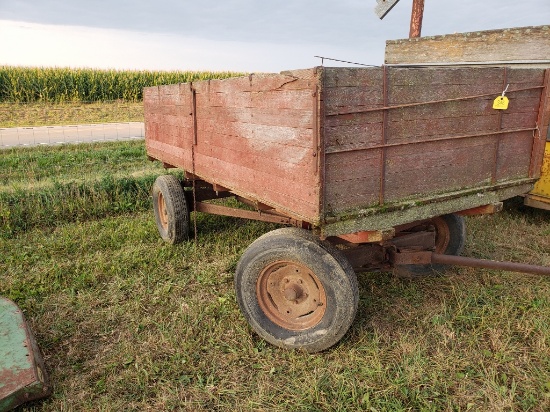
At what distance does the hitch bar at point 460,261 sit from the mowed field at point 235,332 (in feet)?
1.41

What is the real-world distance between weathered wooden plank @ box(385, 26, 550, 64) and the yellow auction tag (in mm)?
3086

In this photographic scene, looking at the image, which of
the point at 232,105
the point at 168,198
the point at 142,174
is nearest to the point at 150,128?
the point at 168,198

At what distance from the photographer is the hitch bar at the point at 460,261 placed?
9.99ft

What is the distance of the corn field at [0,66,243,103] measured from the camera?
23744mm

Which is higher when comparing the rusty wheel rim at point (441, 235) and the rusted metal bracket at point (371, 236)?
the rusted metal bracket at point (371, 236)

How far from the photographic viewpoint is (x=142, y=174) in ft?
24.9

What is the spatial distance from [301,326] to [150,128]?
12.4 ft

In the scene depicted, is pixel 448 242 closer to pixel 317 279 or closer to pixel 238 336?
pixel 317 279

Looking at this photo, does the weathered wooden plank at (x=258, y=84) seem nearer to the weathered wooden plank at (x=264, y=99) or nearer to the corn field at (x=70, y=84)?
the weathered wooden plank at (x=264, y=99)

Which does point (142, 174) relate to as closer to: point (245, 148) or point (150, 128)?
point (150, 128)

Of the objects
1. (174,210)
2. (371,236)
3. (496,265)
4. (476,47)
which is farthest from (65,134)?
(496,265)

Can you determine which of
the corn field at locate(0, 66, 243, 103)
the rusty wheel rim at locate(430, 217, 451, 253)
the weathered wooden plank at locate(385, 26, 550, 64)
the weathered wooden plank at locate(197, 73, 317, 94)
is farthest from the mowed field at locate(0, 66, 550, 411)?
the corn field at locate(0, 66, 243, 103)

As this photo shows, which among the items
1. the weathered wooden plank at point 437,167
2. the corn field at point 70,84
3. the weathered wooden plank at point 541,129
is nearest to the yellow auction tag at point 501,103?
the weathered wooden plank at point 437,167

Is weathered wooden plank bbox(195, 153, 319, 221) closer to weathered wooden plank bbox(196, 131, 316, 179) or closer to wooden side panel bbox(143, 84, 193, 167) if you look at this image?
weathered wooden plank bbox(196, 131, 316, 179)
